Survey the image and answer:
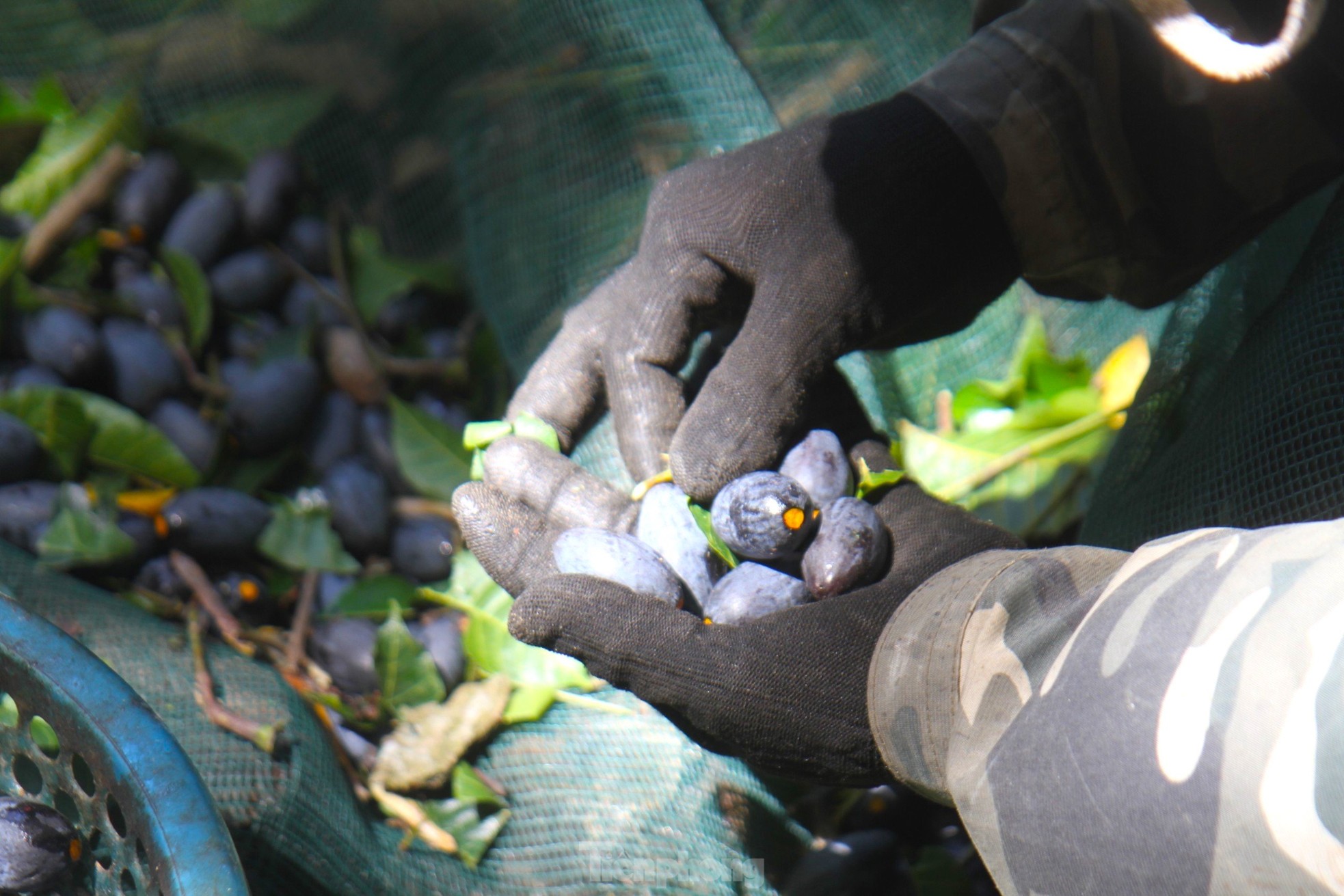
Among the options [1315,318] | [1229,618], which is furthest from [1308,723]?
[1315,318]

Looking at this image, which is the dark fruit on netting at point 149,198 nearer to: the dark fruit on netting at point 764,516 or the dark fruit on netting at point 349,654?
the dark fruit on netting at point 349,654

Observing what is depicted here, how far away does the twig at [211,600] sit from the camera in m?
1.56

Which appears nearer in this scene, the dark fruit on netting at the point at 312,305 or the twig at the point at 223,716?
the twig at the point at 223,716

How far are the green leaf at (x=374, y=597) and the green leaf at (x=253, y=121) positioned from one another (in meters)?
A: 1.00

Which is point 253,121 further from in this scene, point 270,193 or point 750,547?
point 750,547

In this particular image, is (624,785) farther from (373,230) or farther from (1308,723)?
(373,230)

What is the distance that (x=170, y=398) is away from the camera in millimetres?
1776

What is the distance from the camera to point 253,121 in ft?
6.81

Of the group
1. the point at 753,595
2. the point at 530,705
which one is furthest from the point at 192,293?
the point at 753,595

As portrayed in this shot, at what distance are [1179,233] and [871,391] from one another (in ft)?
2.05

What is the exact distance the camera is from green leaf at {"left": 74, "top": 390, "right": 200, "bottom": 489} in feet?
5.45

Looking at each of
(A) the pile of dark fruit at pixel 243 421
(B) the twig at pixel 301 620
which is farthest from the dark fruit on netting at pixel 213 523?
(B) the twig at pixel 301 620

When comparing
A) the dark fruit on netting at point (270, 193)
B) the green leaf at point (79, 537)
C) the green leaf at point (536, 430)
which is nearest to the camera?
the green leaf at point (536, 430)

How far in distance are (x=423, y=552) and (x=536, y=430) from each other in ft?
2.01
